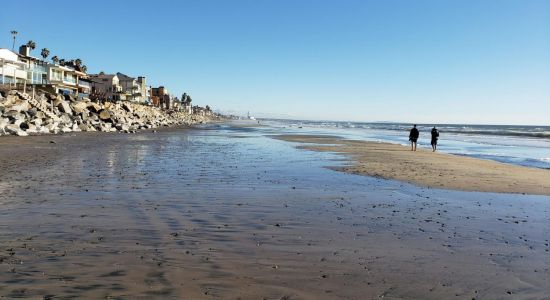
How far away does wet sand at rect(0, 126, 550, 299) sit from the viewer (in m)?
4.84

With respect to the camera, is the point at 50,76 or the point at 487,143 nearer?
the point at 487,143

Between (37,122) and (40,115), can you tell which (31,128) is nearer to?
(37,122)

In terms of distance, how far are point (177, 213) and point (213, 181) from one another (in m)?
4.43

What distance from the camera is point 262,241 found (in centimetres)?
668

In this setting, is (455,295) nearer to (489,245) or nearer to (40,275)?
(489,245)

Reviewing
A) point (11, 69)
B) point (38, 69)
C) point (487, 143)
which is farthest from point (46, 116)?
point (487, 143)

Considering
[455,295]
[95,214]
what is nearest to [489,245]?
[455,295]

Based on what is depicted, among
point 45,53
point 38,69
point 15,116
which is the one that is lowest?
point 15,116

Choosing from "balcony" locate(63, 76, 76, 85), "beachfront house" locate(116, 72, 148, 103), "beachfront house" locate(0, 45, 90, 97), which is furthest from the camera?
"beachfront house" locate(116, 72, 148, 103)

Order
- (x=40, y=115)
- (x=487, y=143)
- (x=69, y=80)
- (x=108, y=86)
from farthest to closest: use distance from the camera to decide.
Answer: (x=108, y=86) → (x=69, y=80) → (x=487, y=143) → (x=40, y=115)

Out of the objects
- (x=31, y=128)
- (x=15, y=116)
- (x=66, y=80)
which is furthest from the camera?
(x=66, y=80)

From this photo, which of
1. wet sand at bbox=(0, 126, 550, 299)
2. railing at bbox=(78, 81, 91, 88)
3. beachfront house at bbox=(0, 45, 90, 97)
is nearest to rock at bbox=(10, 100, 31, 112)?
beachfront house at bbox=(0, 45, 90, 97)

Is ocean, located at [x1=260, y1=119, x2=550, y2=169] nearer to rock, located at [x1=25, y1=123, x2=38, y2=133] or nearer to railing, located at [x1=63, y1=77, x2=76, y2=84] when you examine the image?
rock, located at [x1=25, y1=123, x2=38, y2=133]

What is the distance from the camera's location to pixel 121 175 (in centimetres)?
1358
